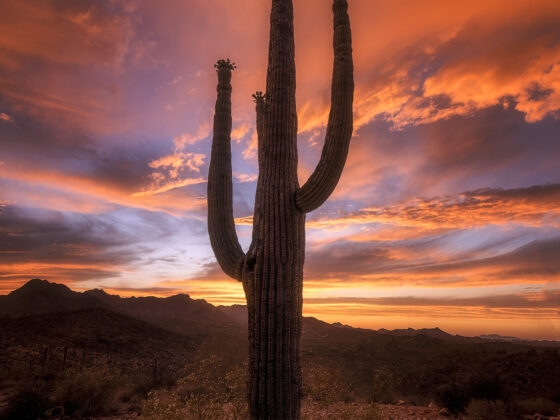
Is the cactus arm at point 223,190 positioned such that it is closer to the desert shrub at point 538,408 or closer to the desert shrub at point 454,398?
the desert shrub at point 538,408

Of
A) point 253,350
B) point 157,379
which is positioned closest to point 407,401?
point 157,379

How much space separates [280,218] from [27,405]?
948 centimetres

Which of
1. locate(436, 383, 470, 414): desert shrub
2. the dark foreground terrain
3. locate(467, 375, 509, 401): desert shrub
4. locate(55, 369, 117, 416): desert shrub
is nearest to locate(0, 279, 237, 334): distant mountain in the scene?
the dark foreground terrain

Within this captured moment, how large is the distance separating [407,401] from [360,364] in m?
11.2

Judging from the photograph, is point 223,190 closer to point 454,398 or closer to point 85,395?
point 85,395

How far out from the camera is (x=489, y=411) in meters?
8.83

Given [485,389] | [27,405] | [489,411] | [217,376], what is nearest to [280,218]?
[489,411]

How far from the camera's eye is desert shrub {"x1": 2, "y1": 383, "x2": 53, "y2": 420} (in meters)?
8.39

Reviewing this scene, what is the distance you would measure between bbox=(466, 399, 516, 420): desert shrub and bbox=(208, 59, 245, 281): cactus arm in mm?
8721

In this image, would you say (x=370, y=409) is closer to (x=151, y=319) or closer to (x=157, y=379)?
(x=157, y=379)

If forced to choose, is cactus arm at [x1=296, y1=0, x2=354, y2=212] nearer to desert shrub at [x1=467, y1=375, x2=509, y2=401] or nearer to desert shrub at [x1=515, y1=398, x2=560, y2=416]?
desert shrub at [x1=515, y1=398, x2=560, y2=416]

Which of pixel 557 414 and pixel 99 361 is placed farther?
pixel 99 361

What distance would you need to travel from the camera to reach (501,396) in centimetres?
1089

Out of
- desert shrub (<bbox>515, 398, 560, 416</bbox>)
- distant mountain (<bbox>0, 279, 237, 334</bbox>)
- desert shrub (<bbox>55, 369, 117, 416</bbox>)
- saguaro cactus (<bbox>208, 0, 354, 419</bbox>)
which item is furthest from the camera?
distant mountain (<bbox>0, 279, 237, 334</bbox>)
